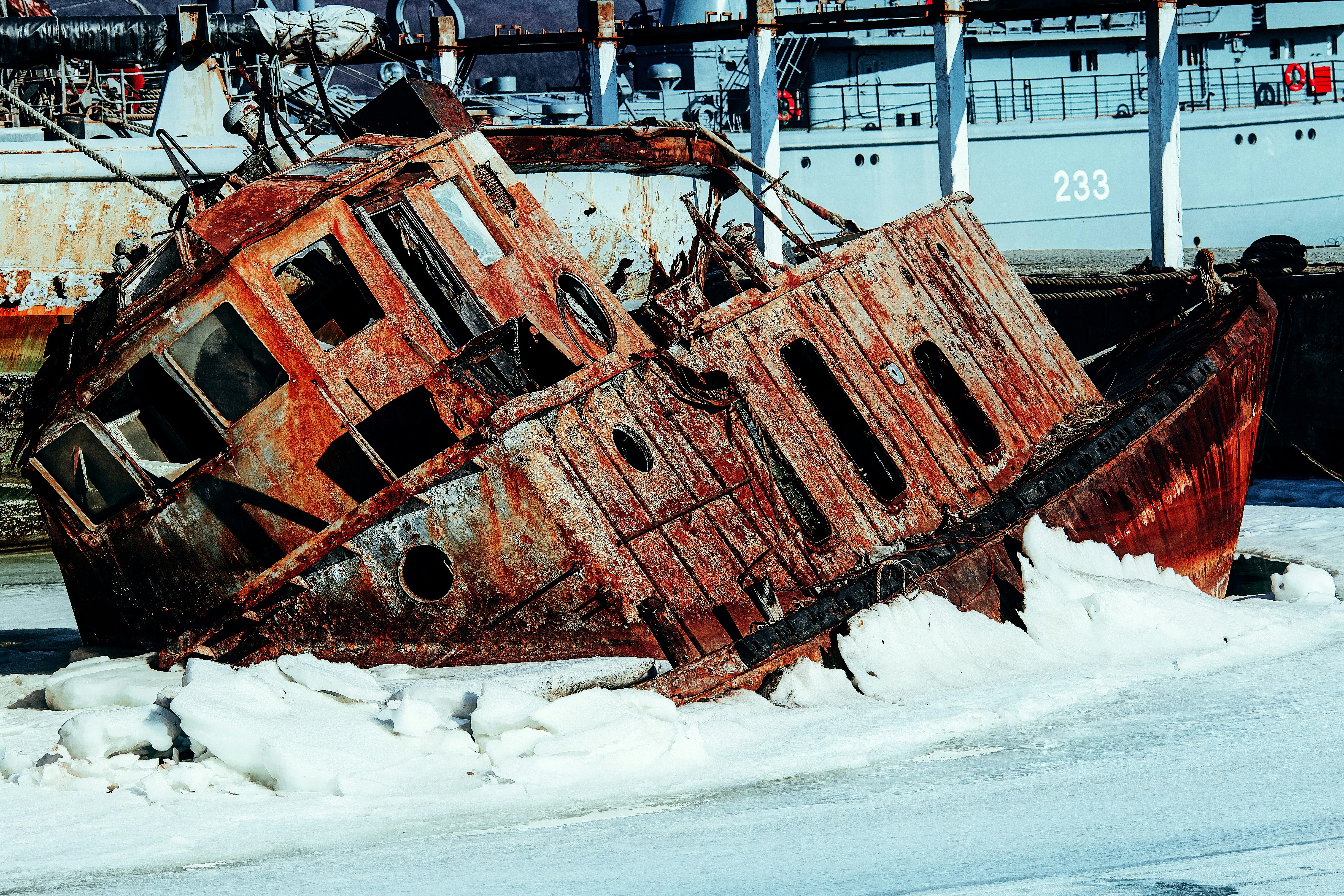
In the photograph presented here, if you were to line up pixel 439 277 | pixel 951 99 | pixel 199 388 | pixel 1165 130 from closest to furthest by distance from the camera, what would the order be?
pixel 199 388 < pixel 439 277 < pixel 1165 130 < pixel 951 99

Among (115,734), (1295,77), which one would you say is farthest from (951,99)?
(1295,77)

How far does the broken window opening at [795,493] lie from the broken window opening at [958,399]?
1481 mm

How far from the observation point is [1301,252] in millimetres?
Answer: 12586

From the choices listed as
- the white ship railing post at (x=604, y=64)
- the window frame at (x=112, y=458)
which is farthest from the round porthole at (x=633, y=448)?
the white ship railing post at (x=604, y=64)

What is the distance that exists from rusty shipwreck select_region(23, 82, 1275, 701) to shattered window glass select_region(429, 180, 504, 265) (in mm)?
16

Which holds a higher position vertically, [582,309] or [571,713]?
[582,309]

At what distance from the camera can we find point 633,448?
625 centimetres

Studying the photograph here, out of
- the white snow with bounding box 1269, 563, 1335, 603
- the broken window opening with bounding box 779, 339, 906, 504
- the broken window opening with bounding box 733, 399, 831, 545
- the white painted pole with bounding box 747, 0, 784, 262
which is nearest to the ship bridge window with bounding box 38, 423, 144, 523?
the broken window opening with bounding box 733, 399, 831, 545

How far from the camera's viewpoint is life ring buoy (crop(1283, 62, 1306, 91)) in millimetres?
27156

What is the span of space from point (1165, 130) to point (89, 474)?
1210 cm

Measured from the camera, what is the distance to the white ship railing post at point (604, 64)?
593 inches

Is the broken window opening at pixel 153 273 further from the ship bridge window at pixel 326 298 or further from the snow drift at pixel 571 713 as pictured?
the snow drift at pixel 571 713

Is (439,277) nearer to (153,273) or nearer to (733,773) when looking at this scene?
(153,273)

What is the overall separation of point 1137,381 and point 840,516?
3693 mm
